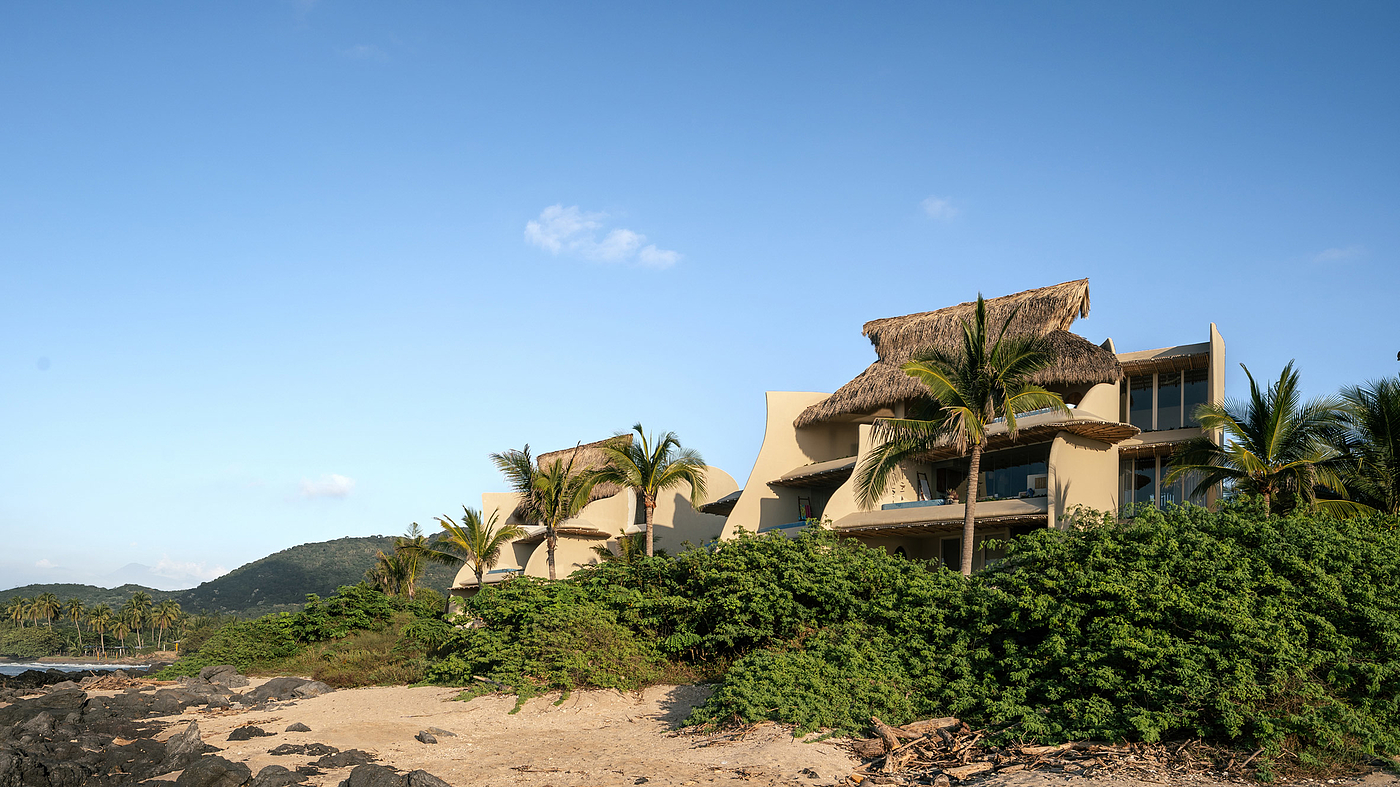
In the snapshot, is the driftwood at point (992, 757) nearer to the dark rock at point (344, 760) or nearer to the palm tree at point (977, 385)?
the dark rock at point (344, 760)

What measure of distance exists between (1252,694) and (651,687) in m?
8.60

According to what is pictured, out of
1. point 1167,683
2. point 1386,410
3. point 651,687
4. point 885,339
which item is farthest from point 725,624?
point 885,339

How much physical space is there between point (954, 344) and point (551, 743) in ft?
56.2

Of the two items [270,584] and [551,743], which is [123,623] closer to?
[270,584]

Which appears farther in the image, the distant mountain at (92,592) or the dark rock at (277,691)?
the distant mountain at (92,592)

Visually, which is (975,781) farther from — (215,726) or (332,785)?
(215,726)

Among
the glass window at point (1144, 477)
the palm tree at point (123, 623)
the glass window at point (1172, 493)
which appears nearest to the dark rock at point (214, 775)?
the glass window at point (1172, 493)

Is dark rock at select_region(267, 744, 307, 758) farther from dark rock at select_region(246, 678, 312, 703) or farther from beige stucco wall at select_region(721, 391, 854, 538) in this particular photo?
beige stucco wall at select_region(721, 391, 854, 538)

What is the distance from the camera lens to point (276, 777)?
10148mm

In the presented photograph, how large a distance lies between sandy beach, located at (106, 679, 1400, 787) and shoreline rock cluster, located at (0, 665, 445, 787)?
0.38 m

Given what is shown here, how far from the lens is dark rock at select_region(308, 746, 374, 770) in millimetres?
11125

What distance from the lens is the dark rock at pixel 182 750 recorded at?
11594mm

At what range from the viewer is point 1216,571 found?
10.2 metres

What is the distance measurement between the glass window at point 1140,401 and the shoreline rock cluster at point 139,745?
21.0m
